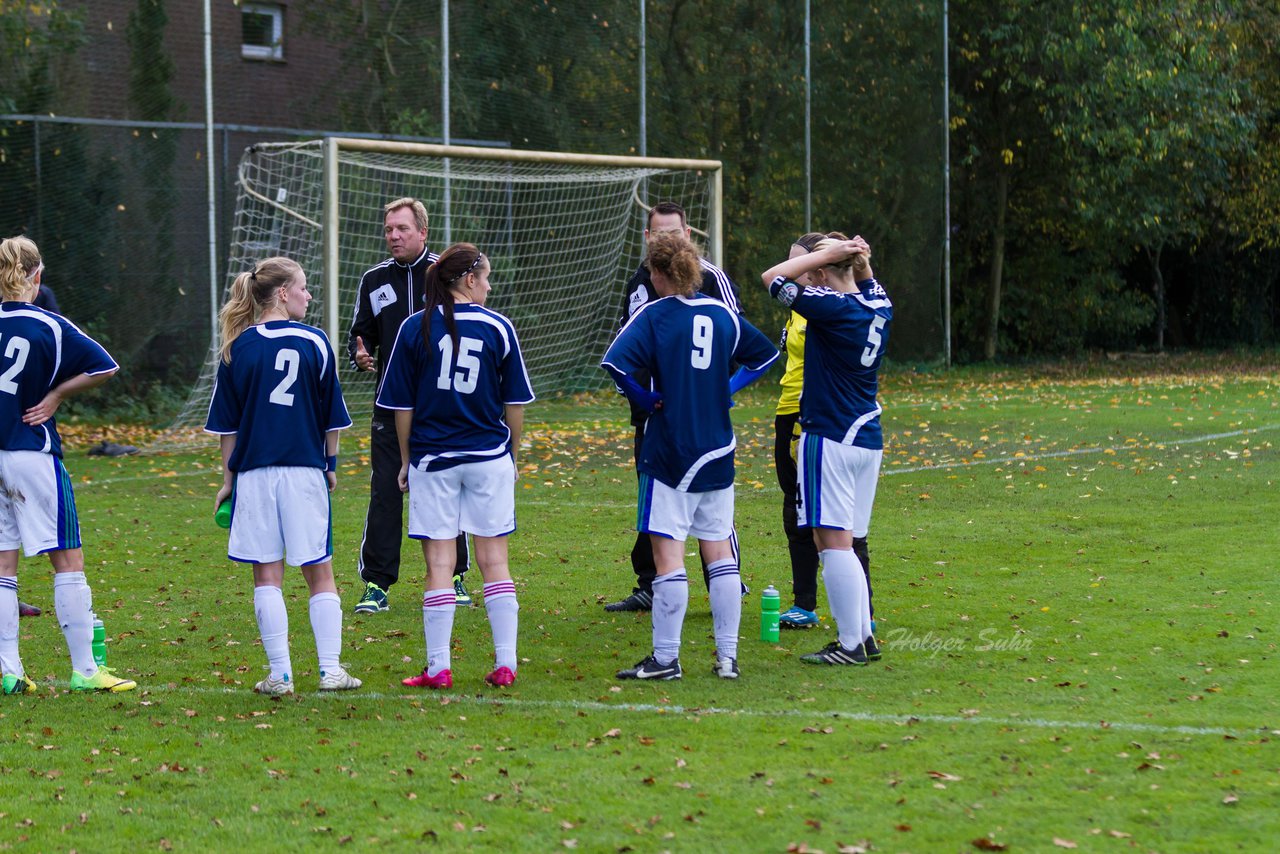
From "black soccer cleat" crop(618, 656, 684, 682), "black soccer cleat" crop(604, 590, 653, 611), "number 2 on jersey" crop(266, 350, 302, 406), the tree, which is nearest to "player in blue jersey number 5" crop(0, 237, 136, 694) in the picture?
"number 2 on jersey" crop(266, 350, 302, 406)

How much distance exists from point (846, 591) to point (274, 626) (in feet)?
7.96

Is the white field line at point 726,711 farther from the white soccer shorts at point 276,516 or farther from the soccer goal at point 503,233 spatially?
the soccer goal at point 503,233

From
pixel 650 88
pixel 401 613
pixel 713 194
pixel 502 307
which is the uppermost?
pixel 650 88

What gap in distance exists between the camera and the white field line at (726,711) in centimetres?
530

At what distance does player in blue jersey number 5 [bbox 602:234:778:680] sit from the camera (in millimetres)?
6215

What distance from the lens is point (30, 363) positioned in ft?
20.1

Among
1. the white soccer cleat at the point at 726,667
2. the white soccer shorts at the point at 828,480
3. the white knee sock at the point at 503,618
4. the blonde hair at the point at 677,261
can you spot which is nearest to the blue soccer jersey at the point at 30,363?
the white knee sock at the point at 503,618

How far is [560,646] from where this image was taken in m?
7.10

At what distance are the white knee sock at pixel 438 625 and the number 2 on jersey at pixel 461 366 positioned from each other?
0.87 meters

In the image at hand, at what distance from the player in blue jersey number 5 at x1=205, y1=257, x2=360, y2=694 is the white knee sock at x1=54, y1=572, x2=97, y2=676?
2.31ft

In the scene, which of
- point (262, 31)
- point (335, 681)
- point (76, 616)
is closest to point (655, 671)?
point (335, 681)

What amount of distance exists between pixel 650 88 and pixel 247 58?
6111 millimetres

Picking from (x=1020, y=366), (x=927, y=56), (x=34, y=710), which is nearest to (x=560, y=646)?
(x=34, y=710)

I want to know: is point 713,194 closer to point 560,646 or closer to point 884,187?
point 560,646
